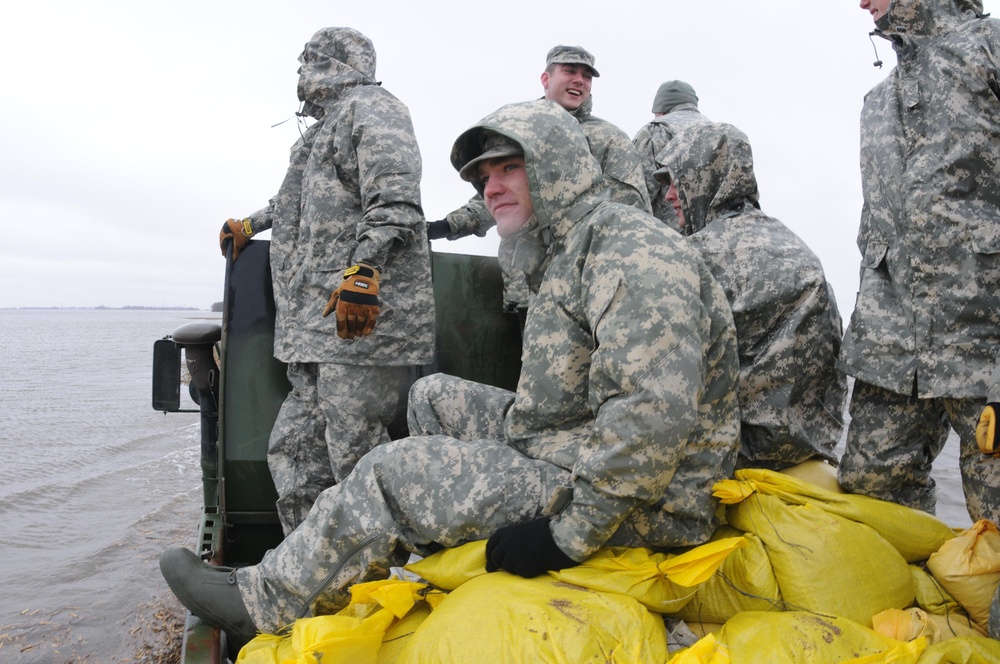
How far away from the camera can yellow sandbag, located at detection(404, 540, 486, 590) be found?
94.8 inches

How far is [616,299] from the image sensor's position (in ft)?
7.50

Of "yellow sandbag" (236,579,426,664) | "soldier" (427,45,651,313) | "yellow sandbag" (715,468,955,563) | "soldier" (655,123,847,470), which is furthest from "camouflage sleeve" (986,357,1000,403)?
"soldier" (427,45,651,313)

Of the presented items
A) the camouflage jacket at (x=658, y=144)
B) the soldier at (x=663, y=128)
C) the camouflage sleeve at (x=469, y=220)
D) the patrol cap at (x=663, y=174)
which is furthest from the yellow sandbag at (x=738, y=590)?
the camouflage jacket at (x=658, y=144)

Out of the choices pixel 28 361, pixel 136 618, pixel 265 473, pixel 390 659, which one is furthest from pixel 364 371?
pixel 28 361

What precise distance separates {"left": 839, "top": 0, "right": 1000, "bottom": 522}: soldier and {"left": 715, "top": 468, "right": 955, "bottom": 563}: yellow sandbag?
4.9 inches

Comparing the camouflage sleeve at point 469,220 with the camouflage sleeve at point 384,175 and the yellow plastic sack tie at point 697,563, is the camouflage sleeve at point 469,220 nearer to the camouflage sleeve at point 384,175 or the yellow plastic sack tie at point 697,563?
the camouflage sleeve at point 384,175

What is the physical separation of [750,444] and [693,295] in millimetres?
805

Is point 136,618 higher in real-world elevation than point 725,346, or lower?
lower

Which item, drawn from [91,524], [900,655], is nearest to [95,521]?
[91,524]

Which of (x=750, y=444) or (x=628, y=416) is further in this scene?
(x=750, y=444)

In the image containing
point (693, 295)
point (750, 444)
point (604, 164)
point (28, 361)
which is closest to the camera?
point (693, 295)

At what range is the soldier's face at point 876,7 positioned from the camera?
284 cm

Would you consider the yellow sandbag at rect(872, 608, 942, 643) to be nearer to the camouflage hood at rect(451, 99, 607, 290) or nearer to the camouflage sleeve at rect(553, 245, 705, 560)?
the camouflage sleeve at rect(553, 245, 705, 560)

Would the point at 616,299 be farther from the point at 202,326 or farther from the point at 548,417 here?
the point at 202,326
